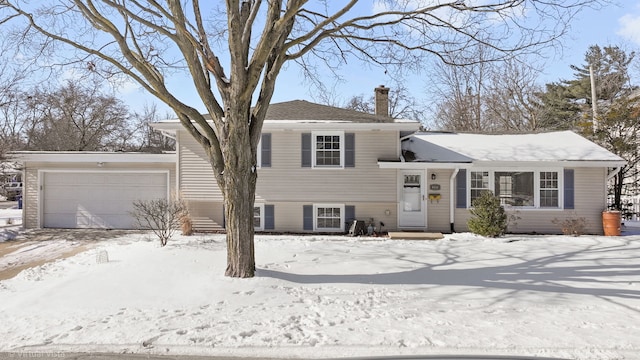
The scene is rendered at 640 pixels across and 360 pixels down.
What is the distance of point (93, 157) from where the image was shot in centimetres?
1413

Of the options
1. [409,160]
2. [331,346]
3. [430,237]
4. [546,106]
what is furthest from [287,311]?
[546,106]

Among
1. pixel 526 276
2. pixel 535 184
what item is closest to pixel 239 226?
pixel 526 276

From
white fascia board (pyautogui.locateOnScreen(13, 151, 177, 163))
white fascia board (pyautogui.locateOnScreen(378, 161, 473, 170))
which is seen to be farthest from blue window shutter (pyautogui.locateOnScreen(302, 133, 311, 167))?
white fascia board (pyautogui.locateOnScreen(13, 151, 177, 163))

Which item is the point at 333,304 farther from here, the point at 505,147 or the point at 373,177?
the point at 505,147

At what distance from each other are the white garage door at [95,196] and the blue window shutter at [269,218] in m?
3.96

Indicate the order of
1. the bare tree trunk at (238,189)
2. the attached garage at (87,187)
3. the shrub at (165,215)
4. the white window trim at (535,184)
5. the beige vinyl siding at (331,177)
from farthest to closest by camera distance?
the attached garage at (87,187), the white window trim at (535,184), the beige vinyl siding at (331,177), the shrub at (165,215), the bare tree trunk at (238,189)

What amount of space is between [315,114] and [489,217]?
6710 mm

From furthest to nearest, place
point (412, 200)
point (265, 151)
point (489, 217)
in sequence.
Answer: point (412, 200) < point (265, 151) < point (489, 217)

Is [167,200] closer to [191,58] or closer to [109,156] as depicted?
[109,156]

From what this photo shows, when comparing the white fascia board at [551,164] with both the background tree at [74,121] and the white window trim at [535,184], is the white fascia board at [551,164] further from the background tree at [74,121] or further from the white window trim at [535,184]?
the background tree at [74,121]

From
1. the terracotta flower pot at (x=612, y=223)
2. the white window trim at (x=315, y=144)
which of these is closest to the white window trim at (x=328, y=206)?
the white window trim at (x=315, y=144)

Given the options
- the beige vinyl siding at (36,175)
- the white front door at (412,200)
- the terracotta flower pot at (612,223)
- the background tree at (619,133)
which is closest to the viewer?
the terracotta flower pot at (612,223)

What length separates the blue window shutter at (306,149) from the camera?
13008 millimetres

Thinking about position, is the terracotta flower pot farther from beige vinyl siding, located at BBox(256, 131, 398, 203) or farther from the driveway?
the driveway
